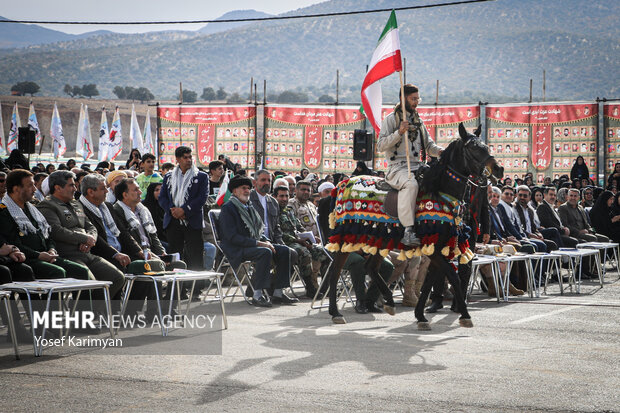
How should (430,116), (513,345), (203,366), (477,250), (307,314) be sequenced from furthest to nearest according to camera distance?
1. (430,116)
2. (477,250)
3. (307,314)
4. (513,345)
5. (203,366)

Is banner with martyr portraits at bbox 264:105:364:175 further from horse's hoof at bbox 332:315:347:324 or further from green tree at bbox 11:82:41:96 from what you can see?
green tree at bbox 11:82:41:96

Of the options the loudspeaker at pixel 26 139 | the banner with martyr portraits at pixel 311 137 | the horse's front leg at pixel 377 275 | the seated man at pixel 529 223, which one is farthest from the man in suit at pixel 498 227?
the loudspeaker at pixel 26 139

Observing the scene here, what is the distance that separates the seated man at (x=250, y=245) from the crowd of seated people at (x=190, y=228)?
1 cm

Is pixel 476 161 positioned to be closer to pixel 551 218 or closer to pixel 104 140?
pixel 551 218

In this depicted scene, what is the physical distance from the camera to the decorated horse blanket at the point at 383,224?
33.4 feet

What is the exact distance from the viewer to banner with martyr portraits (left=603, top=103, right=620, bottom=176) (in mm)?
25531

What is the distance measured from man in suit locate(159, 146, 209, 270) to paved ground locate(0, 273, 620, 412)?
2.15m

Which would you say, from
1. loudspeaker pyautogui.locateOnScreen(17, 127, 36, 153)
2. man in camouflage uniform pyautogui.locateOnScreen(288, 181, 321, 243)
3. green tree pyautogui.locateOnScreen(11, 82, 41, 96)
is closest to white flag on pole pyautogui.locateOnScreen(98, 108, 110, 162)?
loudspeaker pyautogui.locateOnScreen(17, 127, 36, 153)

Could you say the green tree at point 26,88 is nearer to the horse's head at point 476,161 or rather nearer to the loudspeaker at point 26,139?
the loudspeaker at point 26,139

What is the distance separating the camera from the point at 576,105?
2580 centimetres

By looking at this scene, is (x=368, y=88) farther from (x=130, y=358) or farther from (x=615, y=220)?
(x=615, y=220)

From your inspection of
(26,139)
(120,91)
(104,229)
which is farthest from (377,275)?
(120,91)

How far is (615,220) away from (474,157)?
1026 cm

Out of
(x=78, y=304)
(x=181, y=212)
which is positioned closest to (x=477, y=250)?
(x=181, y=212)
